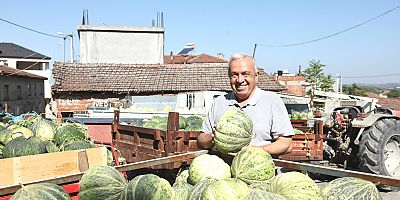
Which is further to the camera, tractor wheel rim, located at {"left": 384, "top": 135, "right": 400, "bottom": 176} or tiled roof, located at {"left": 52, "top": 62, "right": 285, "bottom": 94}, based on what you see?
tiled roof, located at {"left": 52, "top": 62, "right": 285, "bottom": 94}

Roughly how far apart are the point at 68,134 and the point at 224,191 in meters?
3.89

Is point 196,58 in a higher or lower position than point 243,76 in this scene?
higher

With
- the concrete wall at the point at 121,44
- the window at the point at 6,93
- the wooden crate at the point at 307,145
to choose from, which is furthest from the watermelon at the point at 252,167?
the window at the point at 6,93

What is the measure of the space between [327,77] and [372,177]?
102ft

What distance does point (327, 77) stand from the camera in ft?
107

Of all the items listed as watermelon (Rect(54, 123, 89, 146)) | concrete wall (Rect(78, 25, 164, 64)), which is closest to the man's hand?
watermelon (Rect(54, 123, 89, 146))

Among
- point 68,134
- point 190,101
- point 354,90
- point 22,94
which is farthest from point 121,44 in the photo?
point 68,134

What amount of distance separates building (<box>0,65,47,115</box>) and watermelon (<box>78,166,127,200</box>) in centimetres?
2436

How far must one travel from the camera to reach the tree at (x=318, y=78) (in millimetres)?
31997

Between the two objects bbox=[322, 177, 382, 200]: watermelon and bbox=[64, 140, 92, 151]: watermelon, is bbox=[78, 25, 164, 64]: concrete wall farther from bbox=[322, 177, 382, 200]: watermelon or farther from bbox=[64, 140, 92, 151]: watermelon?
bbox=[322, 177, 382, 200]: watermelon

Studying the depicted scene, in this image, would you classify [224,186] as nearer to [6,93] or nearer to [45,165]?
[45,165]

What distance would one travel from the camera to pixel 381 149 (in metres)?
7.94

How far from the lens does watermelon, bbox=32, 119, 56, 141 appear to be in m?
5.76

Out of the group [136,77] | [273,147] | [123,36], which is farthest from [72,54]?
[273,147]
